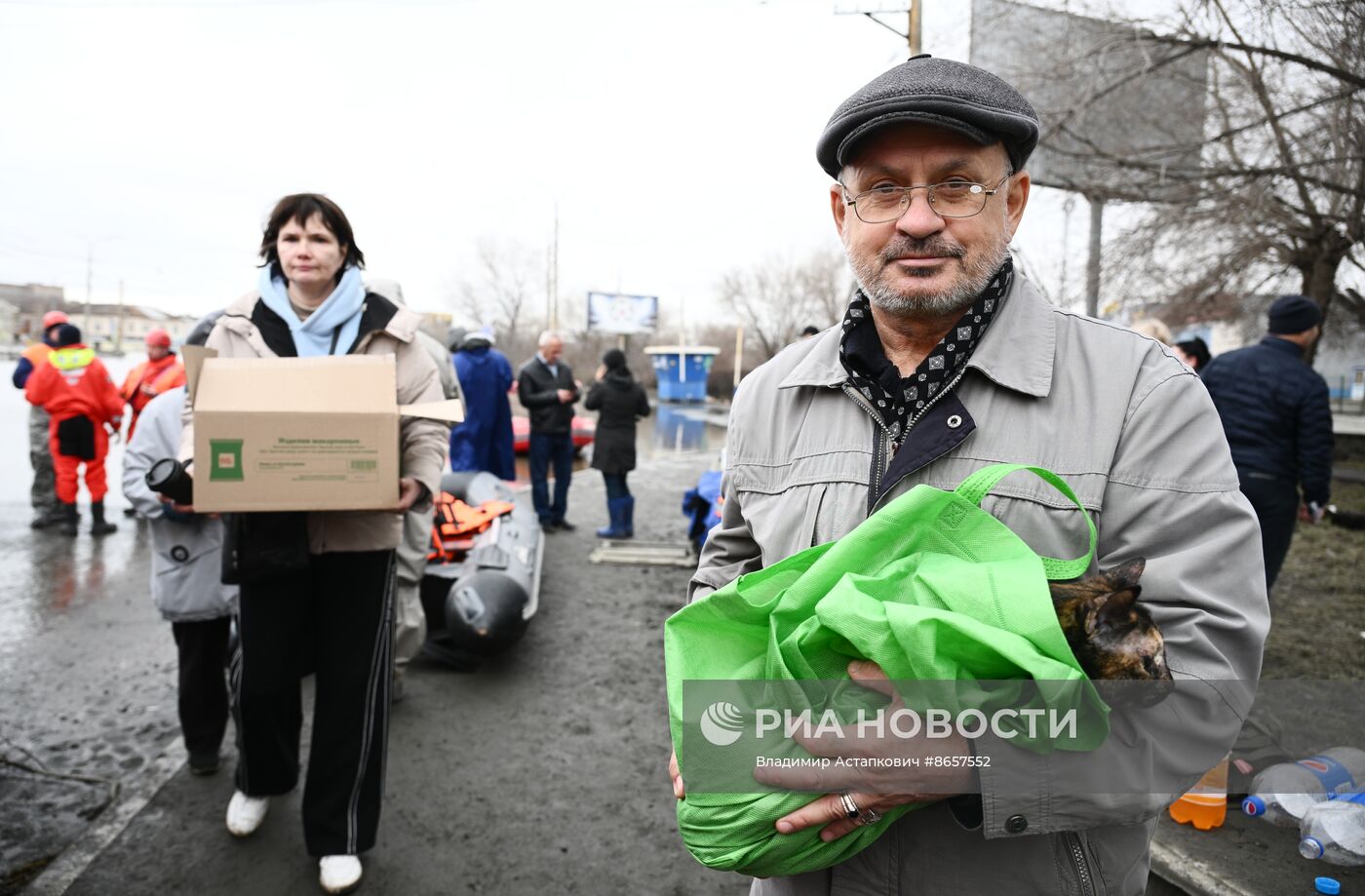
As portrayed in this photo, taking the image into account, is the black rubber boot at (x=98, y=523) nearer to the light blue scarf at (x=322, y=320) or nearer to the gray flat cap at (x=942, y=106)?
the light blue scarf at (x=322, y=320)

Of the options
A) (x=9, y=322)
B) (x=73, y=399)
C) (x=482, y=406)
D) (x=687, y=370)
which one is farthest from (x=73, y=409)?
(x=687, y=370)

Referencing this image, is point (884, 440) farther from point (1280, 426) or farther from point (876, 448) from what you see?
point (1280, 426)

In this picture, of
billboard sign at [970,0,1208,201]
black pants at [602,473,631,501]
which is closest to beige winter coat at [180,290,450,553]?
black pants at [602,473,631,501]

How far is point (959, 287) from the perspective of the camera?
1.55m

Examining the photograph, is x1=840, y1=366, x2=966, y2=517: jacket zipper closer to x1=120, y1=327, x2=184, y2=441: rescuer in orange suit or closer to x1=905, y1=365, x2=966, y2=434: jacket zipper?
x1=905, y1=365, x2=966, y2=434: jacket zipper

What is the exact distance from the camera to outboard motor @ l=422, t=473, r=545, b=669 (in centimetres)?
479

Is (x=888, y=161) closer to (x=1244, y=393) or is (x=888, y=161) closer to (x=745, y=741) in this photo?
(x=745, y=741)

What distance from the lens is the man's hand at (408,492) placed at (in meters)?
2.82

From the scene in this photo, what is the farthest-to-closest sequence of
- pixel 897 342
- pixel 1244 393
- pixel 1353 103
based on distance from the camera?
pixel 1353 103
pixel 1244 393
pixel 897 342

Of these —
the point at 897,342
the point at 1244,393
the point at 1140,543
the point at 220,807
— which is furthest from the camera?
the point at 1244,393

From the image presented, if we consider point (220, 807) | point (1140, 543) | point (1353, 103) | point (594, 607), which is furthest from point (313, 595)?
point (1353, 103)

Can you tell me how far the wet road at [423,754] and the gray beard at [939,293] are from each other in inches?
96.9

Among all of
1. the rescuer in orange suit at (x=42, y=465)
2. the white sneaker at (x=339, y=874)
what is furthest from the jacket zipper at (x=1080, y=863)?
the rescuer in orange suit at (x=42, y=465)

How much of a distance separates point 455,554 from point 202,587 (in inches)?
74.2
